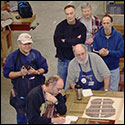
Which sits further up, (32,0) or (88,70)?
(32,0)

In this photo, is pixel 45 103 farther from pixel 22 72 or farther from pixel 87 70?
pixel 87 70

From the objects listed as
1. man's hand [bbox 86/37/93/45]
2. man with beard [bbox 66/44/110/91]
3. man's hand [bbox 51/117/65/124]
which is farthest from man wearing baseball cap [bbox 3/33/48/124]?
man's hand [bbox 86/37/93/45]

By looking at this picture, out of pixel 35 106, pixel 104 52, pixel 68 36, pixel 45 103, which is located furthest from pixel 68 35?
pixel 35 106

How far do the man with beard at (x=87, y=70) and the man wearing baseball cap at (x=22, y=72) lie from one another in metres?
0.54

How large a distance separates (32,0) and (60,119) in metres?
10.6

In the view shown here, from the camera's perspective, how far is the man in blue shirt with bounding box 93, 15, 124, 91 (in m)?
5.39

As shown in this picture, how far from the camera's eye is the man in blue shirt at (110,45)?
17.7 ft

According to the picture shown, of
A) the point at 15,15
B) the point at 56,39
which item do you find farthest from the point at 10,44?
the point at 56,39

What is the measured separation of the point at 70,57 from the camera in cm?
569

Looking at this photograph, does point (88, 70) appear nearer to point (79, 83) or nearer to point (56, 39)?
point (79, 83)

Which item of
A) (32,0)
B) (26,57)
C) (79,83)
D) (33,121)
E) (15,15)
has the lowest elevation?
(33,121)

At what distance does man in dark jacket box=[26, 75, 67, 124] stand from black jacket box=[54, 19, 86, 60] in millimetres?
1463

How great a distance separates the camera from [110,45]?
17.9 ft

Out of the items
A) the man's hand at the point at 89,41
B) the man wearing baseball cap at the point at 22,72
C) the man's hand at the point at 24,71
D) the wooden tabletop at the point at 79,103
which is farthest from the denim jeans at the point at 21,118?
the man's hand at the point at 89,41
